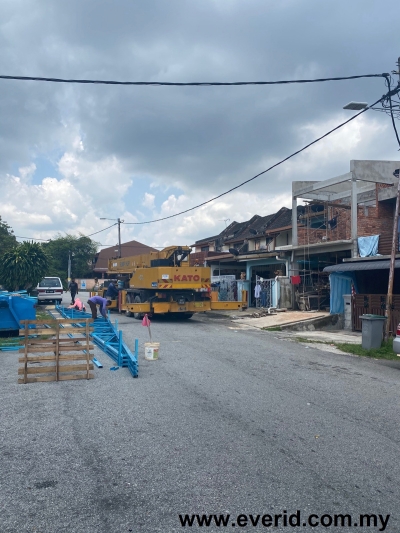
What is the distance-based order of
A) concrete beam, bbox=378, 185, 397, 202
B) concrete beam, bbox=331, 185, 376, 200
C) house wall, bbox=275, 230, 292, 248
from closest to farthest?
concrete beam, bbox=378, 185, 397, 202 → concrete beam, bbox=331, 185, 376, 200 → house wall, bbox=275, 230, 292, 248

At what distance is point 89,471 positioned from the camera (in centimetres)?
448

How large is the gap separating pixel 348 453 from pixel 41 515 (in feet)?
10.3

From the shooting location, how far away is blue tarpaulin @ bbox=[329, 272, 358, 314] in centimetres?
2004

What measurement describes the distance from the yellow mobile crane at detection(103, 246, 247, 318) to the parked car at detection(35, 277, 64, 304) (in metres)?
11.6

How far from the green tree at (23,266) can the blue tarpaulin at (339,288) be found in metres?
18.0

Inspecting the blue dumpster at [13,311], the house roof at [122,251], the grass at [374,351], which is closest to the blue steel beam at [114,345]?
the blue dumpster at [13,311]

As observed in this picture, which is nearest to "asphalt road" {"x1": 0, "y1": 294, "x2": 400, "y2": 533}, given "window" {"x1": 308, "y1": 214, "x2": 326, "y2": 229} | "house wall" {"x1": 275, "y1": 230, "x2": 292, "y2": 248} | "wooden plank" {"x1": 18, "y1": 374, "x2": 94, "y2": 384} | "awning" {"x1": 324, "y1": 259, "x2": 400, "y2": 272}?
"wooden plank" {"x1": 18, "y1": 374, "x2": 94, "y2": 384}

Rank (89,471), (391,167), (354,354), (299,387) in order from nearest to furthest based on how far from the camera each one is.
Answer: (89,471) < (299,387) < (354,354) < (391,167)

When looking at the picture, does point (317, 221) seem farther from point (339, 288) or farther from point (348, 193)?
point (339, 288)

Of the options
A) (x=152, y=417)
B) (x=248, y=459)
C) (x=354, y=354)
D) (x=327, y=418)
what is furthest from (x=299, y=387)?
(x=354, y=354)

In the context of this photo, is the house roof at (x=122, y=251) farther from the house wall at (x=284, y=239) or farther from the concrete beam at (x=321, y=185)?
the concrete beam at (x=321, y=185)

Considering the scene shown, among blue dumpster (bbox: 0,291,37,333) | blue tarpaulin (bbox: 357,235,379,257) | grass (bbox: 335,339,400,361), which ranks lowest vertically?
grass (bbox: 335,339,400,361)

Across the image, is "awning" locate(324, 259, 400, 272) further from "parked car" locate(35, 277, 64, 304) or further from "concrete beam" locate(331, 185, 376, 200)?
"parked car" locate(35, 277, 64, 304)

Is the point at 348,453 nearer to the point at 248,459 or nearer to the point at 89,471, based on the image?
the point at 248,459
